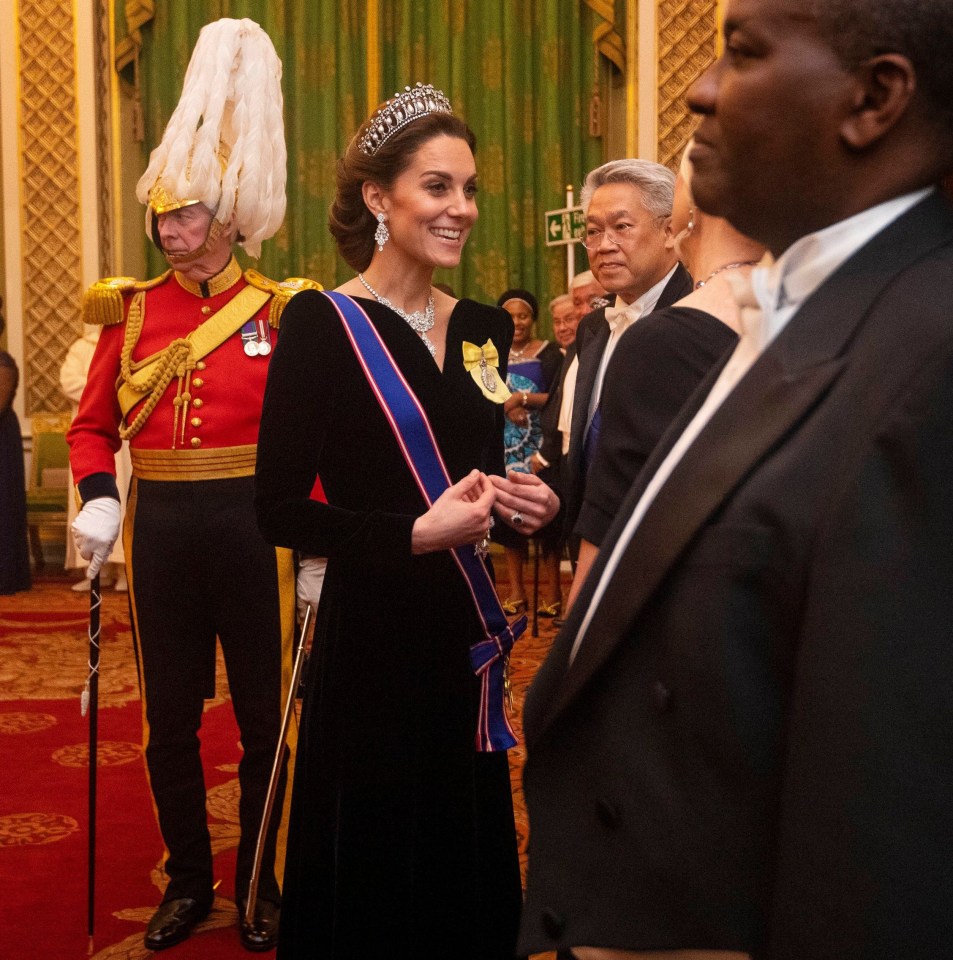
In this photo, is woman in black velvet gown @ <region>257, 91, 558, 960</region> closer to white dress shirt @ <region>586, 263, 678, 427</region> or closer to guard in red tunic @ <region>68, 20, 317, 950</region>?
guard in red tunic @ <region>68, 20, 317, 950</region>

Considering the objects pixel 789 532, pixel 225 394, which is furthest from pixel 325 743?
pixel 789 532

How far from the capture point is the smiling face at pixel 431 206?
187cm

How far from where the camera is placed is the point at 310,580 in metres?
2.32

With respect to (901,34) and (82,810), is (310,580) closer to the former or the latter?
(82,810)

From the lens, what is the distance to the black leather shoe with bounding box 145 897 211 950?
2.33 m

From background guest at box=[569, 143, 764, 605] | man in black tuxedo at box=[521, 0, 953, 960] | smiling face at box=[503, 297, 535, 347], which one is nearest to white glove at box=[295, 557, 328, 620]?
background guest at box=[569, 143, 764, 605]

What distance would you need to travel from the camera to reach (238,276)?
97.7 inches

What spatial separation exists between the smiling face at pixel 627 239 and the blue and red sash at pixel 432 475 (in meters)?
1.00

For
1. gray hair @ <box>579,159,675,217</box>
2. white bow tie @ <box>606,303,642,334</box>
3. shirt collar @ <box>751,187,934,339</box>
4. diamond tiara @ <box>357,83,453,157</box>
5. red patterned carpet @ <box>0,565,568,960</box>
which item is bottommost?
red patterned carpet @ <box>0,565,568,960</box>

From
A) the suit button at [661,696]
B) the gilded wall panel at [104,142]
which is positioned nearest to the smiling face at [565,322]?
the gilded wall panel at [104,142]

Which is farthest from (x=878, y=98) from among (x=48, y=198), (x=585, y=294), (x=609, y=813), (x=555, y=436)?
(x=48, y=198)

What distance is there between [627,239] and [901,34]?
6.40ft

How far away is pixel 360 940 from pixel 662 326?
3.54 feet

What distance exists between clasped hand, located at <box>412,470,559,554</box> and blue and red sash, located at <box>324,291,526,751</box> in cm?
6
